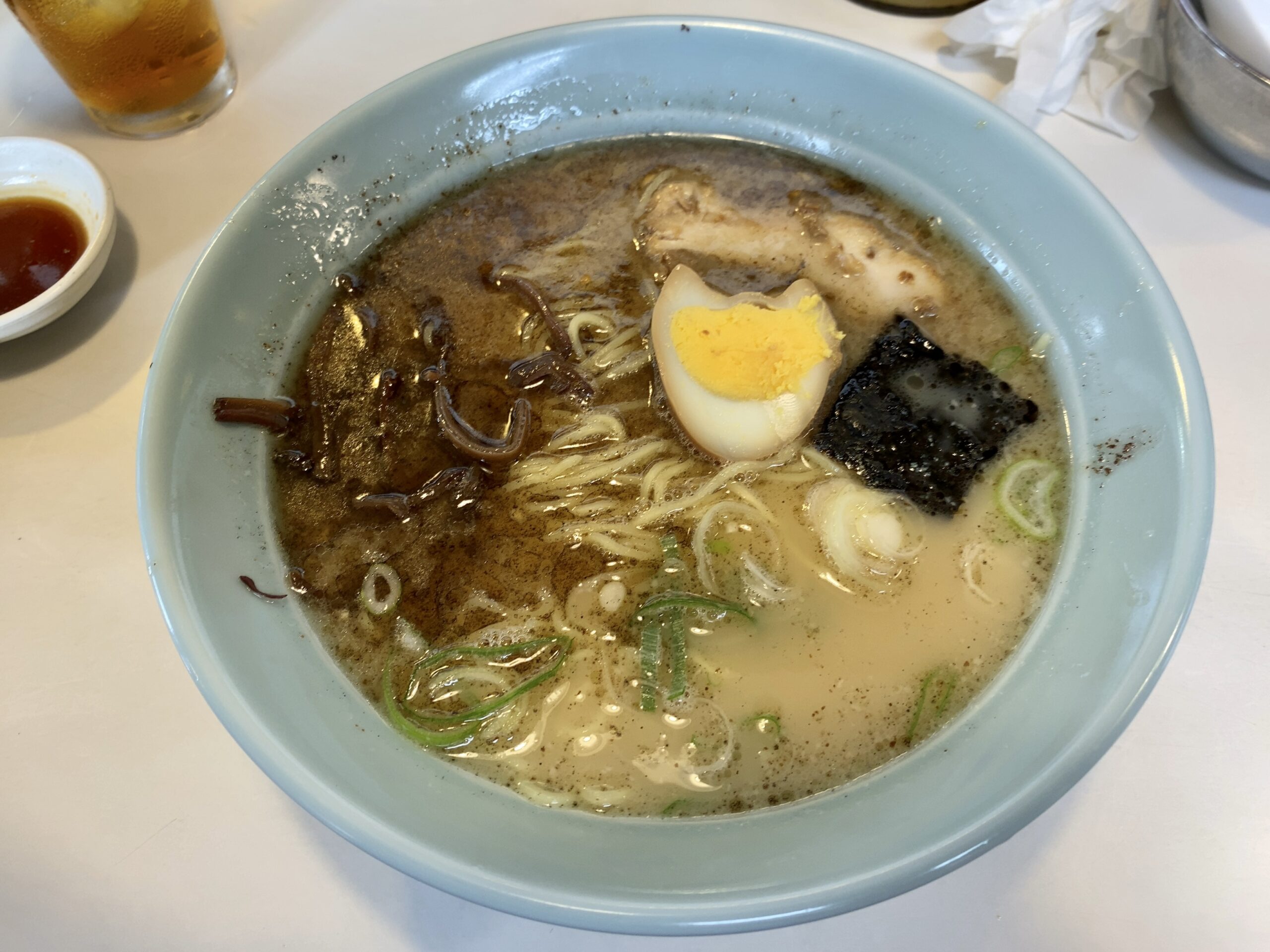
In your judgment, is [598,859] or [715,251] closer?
[598,859]

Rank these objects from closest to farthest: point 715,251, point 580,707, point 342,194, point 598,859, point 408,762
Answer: point 598,859, point 408,762, point 580,707, point 342,194, point 715,251

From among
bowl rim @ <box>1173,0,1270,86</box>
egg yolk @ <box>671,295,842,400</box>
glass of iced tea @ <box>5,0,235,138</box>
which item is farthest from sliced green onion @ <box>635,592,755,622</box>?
glass of iced tea @ <box>5,0,235,138</box>

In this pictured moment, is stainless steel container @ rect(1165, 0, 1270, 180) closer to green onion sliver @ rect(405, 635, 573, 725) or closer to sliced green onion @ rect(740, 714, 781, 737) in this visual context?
sliced green onion @ rect(740, 714, 781, 737)

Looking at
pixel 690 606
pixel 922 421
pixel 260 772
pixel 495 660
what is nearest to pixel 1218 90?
pixel 922 421

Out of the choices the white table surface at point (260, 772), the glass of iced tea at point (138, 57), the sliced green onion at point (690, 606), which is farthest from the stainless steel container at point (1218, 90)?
the glass of iced tea at point (138, 57)

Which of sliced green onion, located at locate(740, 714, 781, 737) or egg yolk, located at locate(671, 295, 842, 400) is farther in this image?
egg yolk, located at locate(671, 295, 842, 400)

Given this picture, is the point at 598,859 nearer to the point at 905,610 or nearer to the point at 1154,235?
the point at 905,610

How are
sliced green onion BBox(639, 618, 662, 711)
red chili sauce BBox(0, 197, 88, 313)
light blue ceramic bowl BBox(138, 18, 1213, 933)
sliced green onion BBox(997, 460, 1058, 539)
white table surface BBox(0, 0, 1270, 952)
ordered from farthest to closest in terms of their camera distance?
red chili sauce BBox(0, 197, 88, 313)
sliced green onion BBox(997, 460, 1058, 539)
sliced green onion BBox(639, 618, 662, 711)
white table surface BBox(0, 0, 1270, 952)
light blue ceramic bowl BBox(138, 18, 1213, 933)

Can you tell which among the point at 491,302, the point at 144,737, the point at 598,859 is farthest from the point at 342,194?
the point at 598,859

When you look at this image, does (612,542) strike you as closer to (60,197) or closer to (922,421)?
(922,421)
